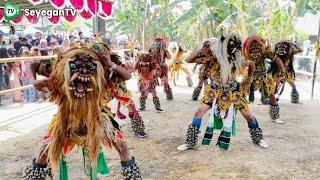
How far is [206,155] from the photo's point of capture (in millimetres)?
5008

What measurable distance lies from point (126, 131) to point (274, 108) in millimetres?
2593

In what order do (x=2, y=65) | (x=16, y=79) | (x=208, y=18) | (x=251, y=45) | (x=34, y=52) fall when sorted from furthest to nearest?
1. (x=208, y=18)
2. (x=34, y=52)
3. (x=16, y=79)
4. (x=2, y=65)
5. (x=251, y=45)

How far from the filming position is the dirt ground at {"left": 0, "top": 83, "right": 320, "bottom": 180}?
173 inches

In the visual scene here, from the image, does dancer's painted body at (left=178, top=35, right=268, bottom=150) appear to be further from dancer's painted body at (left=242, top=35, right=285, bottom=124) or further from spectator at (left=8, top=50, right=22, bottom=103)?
spectator at (left=8, top=50, right=22, bottom=103)

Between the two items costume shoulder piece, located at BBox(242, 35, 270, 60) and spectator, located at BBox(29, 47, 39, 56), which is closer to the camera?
costume shoulder piece, located at BBox(242, 35, 270, 60)

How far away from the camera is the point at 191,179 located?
4199 mm

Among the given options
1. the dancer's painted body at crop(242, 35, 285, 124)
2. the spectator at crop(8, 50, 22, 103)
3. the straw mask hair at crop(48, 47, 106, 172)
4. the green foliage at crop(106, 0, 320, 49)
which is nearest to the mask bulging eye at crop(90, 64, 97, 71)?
the straw mask hair at crop(48, 47, 106, 172)

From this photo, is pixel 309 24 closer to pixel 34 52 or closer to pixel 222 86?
pixel 34 52

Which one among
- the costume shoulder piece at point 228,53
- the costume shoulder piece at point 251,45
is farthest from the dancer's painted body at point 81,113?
the costume shoulder piece at point 251,45

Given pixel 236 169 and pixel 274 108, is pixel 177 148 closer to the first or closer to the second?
pixel 236 169

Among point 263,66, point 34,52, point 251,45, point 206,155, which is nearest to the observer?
point 206,155

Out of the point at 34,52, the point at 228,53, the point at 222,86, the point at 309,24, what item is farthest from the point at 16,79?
the point at 309,24

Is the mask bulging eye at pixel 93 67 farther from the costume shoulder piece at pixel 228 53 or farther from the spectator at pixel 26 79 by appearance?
the spectator at pixel 26 79

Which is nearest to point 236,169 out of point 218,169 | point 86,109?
point 218,169
